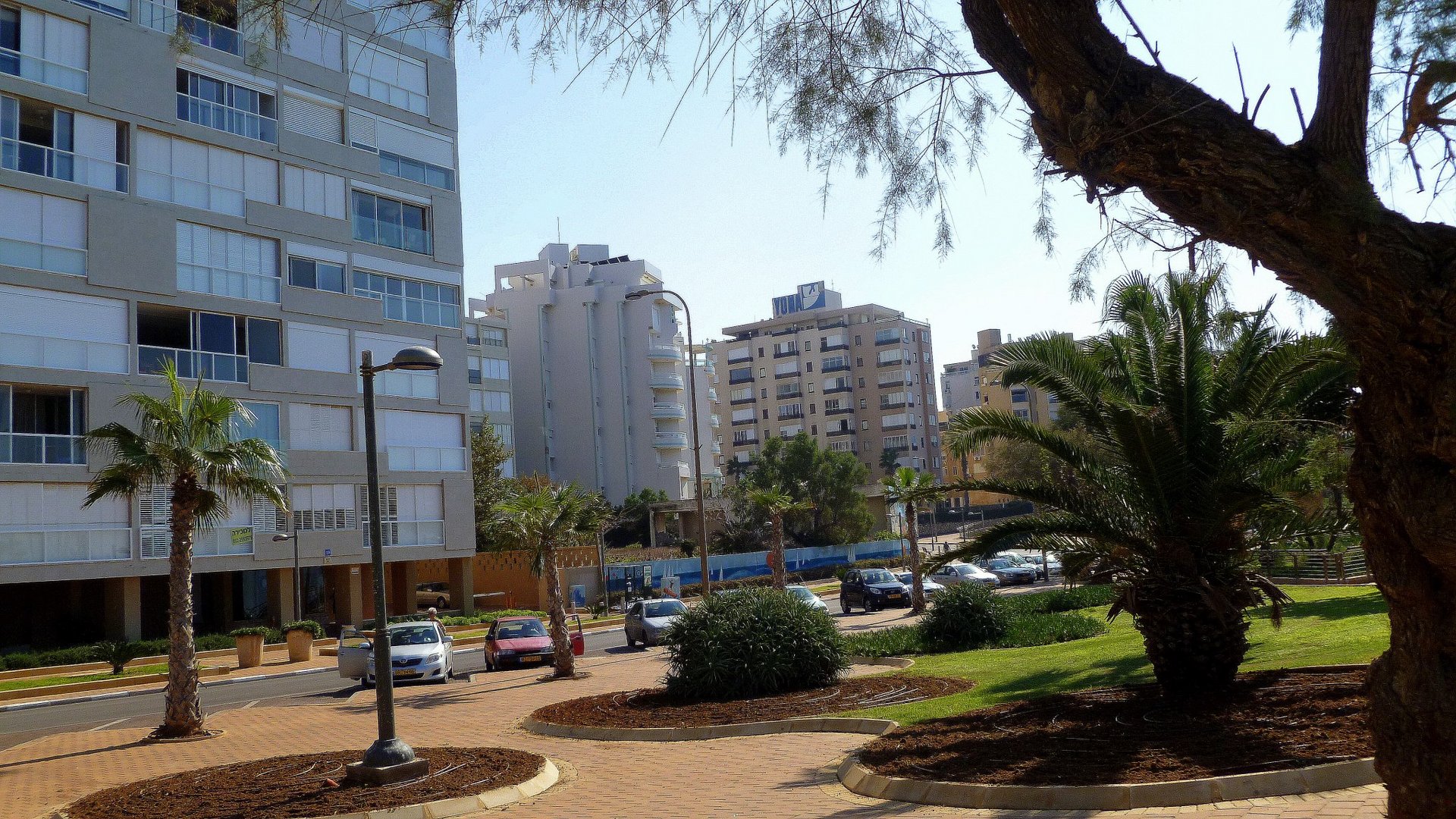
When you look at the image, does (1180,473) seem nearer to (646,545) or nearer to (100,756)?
(100,756)

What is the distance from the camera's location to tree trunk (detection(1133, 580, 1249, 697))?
37.3 ft

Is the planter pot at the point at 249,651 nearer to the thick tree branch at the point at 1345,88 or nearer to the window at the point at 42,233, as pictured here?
the window at the point at 42,233

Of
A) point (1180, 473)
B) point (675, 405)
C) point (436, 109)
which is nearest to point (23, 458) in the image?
point (436, 109)

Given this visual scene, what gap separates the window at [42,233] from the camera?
32469mm

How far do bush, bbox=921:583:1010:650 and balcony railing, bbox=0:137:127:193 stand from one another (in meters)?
28.1

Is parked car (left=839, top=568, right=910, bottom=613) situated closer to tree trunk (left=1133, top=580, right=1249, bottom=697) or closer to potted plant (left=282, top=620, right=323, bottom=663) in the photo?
potted plant (left=282, top=620, right=323, bottom=663)

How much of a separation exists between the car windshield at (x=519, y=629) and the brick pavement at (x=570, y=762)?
188 inches

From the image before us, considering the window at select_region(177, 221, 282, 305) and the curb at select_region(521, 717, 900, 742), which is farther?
the window at select_region(177, 221, 282, 305)

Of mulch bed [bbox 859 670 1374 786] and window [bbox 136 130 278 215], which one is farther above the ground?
window [bbox 136 130 278 215]

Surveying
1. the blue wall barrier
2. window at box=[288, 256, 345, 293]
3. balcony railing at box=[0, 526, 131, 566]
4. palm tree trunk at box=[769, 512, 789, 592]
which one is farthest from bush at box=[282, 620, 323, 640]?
palm tree trunk at box=[769, 512, 789, 592]

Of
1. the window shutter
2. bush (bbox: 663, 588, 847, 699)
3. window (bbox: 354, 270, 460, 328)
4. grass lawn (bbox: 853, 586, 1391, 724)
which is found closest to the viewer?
grass lawn (bbox: 853, 586, 1391, 724)

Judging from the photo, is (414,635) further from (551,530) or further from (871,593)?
(871,593)

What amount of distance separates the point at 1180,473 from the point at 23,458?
107 ft

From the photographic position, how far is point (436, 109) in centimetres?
4572
